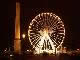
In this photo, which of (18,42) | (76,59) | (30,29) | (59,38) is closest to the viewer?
(76,59)

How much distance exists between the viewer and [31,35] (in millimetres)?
35062

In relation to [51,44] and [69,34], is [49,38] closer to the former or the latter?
[51,44]

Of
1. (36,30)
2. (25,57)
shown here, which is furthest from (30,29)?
(25,57)

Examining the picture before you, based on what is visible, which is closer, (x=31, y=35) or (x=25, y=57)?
(x=25, y=57)

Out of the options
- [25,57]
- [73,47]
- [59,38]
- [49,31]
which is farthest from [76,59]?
[73,47]

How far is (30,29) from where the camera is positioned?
112 feet

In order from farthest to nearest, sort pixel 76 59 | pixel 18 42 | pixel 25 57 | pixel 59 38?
pixel 59 38, pixel 18 42, pixel 25 57, pixel 76 59

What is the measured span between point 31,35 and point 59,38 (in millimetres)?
3658

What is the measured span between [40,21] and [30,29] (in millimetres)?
1636

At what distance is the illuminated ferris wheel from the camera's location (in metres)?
34.3

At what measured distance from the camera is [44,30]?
1345 inches

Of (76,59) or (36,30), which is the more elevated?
(36,30)

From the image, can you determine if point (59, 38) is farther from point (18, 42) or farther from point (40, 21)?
point (18, 42)

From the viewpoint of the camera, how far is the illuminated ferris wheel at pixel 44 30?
113 feet
